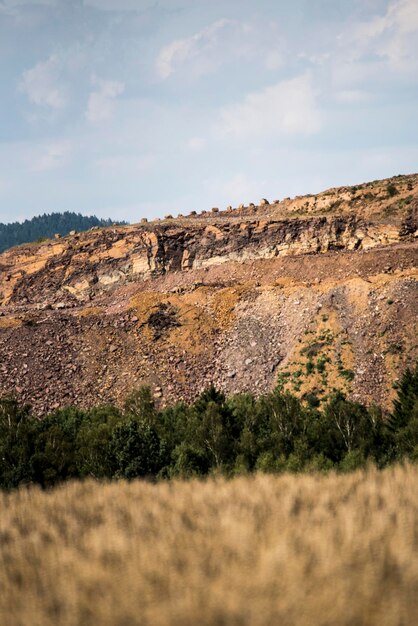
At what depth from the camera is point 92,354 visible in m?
44.0

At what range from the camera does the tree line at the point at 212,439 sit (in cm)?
2373

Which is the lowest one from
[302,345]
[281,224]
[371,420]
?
[371,420]

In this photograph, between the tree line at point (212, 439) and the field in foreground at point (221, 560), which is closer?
the field in foreground at point (221, 560)

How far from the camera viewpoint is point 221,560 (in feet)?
13.9

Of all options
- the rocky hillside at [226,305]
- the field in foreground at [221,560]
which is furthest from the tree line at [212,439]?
the field in foreground at [221,560]

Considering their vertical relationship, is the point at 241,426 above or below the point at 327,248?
below

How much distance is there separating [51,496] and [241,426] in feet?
81.0

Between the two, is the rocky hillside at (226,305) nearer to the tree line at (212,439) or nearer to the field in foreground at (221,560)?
the tree line at (212,439)

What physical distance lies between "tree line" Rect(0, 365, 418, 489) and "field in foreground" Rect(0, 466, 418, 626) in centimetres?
1579

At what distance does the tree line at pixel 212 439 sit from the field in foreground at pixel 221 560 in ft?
51.8

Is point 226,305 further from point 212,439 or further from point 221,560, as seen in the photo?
point 221,560

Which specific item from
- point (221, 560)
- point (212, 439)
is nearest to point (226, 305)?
point (212, 439)

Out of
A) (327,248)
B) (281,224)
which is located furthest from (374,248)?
(281,224)

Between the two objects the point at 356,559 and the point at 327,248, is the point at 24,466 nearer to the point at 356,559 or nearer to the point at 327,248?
the point at 356,559
